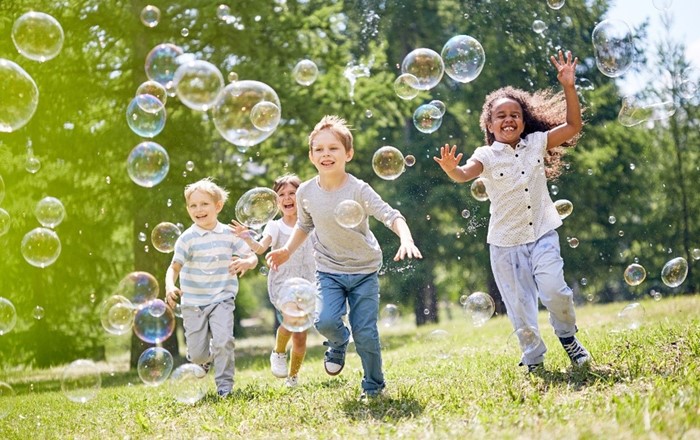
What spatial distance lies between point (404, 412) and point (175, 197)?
9.11 meters

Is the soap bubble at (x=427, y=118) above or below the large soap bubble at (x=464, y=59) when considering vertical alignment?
below

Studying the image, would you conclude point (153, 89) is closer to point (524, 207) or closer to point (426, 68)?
point (426, 68)

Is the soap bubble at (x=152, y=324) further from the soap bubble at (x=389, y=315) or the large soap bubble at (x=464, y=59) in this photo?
the large soap bubble at (x=464, y=59)

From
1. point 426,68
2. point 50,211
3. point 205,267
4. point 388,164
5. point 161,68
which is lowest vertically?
point 205,267

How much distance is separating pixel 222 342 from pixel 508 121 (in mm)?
2781

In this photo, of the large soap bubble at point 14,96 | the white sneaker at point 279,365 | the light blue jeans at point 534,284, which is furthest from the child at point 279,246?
the large soap bubble at point 14,96

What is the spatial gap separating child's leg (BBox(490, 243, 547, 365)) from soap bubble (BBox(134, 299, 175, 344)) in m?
2.92

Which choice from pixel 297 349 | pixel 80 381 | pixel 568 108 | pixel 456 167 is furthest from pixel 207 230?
pixel 568 108

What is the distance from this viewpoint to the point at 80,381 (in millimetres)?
5602

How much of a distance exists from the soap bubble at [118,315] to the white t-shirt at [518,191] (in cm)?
334

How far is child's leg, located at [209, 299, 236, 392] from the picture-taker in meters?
5.86

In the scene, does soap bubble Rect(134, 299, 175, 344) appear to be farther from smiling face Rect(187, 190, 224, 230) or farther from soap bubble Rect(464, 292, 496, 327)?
soap bubble Rect(464, 292, 496, 327)

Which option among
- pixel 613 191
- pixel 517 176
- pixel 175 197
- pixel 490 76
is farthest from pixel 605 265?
pixel 517 176

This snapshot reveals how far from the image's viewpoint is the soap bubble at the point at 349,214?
496 centimetres
